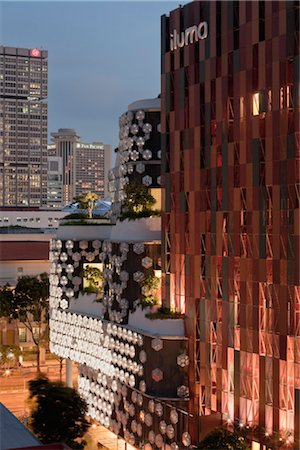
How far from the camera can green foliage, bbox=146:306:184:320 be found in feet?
65.2

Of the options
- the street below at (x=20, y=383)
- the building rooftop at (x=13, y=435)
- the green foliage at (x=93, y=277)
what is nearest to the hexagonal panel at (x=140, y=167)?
the green foliage at (x=93, y=277)

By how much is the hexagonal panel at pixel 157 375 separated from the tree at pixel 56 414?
1.87 m

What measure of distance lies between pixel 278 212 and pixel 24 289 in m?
24.0

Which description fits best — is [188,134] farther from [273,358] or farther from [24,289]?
[24,289]

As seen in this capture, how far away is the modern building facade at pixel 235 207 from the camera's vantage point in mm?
16016

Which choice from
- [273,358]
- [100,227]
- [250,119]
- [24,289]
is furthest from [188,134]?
[24,289]

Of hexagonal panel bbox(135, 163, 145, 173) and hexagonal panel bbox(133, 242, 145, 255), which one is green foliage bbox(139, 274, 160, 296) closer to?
hexagonal panel bbox(133, 242, 145, 255)

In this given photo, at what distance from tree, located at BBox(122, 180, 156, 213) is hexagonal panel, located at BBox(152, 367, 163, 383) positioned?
4584 mm

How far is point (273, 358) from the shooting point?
16.3 meters

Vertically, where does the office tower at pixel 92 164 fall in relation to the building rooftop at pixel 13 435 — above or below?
above

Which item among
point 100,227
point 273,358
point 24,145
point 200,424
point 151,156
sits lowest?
point 200,424

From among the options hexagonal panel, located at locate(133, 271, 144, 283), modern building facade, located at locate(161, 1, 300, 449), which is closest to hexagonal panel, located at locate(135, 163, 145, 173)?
modern building facade, located at locate(161, 1, 300, 449)

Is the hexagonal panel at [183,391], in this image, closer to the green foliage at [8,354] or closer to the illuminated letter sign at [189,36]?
the illuminated letter sign at [189,36]

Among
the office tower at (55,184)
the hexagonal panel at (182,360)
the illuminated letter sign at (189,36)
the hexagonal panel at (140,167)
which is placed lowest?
the hexagonal panel at (182,360)
